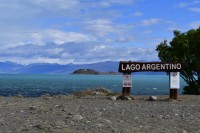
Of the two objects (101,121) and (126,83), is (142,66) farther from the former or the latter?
(101,121)

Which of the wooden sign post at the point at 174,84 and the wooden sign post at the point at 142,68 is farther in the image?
the wooden sign post at the point at 142,68

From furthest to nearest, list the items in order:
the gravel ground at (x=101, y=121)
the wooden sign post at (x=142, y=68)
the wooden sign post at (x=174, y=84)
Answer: the wooden sign post at (x=142, y=68) < the wooden sign post at (x=174, y=84) < the gravel ground at (x=101, y=121)

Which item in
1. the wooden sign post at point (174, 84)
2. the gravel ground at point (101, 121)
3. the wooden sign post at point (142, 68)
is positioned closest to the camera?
the gravel ground at point (101, 121)

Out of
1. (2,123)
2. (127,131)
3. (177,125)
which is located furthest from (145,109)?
(2,123)

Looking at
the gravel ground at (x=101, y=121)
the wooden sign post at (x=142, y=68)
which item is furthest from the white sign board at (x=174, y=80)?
the gravel ground at (x=101, y=121)

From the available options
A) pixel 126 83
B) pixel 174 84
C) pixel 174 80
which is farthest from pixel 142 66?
pixel 174 84

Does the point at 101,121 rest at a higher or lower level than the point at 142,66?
lower

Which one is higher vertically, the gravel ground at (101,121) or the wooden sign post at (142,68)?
the wooden sign post at (142,68)

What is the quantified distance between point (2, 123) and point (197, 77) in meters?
32.8

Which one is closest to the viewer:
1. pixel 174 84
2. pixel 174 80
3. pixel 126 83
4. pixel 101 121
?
pixel 101 121

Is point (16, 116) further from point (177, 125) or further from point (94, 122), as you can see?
point (177, 125)

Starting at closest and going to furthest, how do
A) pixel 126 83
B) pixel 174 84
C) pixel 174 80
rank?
pixel 174 84, pixel 174 80, pixel 126 83

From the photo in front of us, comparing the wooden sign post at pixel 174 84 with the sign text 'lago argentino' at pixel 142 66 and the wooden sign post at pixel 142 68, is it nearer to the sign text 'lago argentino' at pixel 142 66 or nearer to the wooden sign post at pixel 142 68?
the wooden sign post at pixel 142 68

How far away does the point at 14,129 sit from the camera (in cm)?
1491
